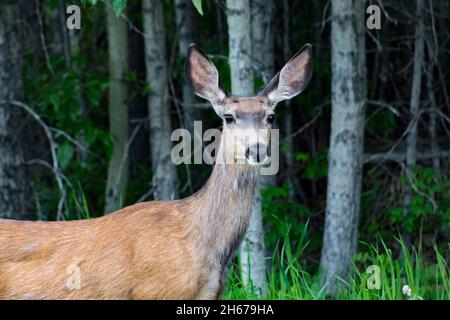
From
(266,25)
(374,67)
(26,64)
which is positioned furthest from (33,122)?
(374,67)

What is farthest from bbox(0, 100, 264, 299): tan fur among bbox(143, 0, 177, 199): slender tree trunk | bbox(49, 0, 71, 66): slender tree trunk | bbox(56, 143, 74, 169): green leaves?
bbox(49, 0, 71, 66): slender tree trunk

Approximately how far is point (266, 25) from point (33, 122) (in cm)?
295

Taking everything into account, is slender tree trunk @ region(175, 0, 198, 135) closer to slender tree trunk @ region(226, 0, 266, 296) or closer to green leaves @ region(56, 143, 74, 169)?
green leaves @ region(56, 143, 74, 169)

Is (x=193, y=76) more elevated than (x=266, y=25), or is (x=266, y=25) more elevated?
(x=266, y=25)

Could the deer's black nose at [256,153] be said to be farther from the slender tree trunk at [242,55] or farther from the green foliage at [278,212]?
the green foliage at [278,212]

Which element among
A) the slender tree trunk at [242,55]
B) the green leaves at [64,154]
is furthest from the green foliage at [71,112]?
the slender tree trunk at [242,55]

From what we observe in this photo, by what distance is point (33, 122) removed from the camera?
410 inches

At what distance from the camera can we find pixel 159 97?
30.7 ft

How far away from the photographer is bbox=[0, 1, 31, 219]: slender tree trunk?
8359 millimetres

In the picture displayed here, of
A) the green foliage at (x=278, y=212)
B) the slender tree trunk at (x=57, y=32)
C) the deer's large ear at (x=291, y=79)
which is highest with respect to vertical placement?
the slender tree trunk at (x=57, y=32)

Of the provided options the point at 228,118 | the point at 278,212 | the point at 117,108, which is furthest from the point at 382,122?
the point at 228,118

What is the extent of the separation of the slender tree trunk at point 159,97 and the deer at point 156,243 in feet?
12.2

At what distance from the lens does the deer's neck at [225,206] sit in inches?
208

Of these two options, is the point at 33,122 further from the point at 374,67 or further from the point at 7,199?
the point at 374,67
